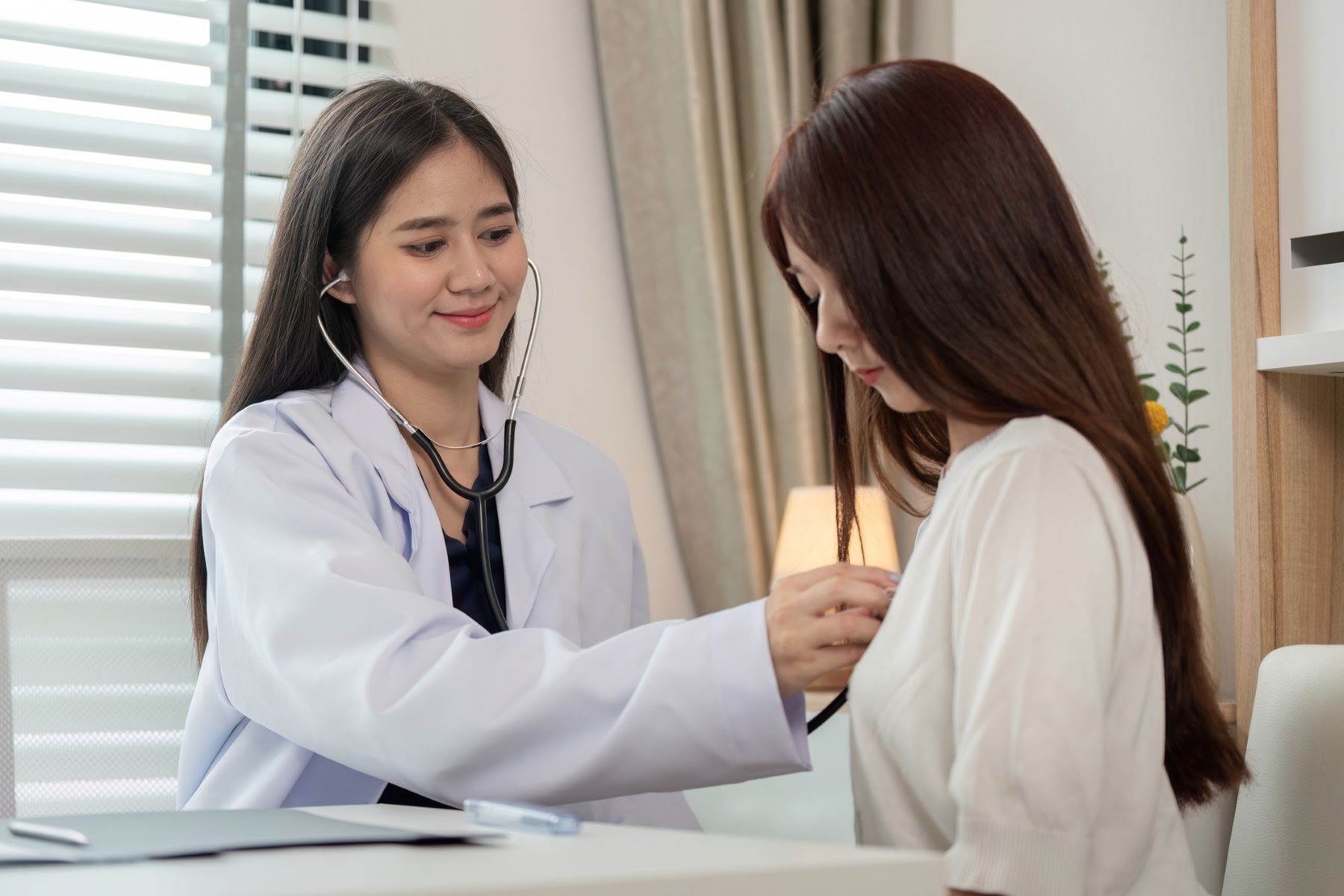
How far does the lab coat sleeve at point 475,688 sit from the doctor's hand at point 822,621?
0.01 metres

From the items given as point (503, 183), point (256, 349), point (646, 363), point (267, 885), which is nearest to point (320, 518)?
point (256, 349)

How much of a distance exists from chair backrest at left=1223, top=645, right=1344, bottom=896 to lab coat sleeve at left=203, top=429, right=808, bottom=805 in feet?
1.52

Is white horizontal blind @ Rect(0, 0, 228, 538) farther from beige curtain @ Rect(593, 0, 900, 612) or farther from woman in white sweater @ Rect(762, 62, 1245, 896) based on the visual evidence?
woman in white sweater @ Rect(762, 62, 1245, 896)

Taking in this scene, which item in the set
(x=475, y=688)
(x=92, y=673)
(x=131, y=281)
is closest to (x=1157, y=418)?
(x=475, y=688)

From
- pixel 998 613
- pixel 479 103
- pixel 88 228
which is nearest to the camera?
pixel 998 613

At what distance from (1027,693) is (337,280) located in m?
0.96

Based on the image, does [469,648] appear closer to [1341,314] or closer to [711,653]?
[711,653]

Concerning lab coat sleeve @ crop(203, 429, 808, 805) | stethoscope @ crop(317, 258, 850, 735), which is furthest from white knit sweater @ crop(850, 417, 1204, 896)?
stethoscope @ crop(317, 258, 850, 735)

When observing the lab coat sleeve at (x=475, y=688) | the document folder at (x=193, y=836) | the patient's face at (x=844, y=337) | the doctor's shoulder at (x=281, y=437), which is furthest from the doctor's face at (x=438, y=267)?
the document folder at (x=193, y=836)

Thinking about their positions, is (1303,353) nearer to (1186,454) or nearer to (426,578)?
(1186,454)

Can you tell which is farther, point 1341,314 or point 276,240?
point 276,240

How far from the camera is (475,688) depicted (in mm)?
979

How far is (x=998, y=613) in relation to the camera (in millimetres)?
767

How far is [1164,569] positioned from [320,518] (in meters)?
0.72
